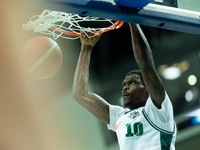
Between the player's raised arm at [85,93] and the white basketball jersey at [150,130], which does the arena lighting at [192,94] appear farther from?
the white basketball jersey at [150,130]

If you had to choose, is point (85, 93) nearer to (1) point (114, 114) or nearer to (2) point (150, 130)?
(1) point (114, 114)

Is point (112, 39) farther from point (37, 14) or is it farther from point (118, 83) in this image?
point (37, 14)

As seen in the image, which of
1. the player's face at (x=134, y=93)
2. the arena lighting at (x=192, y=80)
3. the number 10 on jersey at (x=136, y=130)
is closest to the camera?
the number 10 on jersey at (x=136, y=130)

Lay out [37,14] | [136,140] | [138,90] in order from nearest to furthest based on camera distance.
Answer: [37,14] < [136,140] < [138,90]

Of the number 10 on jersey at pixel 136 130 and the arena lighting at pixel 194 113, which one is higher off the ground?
the number 10 on jersey at pixel 136 130

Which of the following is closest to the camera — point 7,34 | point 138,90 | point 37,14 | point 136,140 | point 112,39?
point 37,14

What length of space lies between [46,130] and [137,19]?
3783 mm

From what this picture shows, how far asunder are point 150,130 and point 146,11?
822 millimetres

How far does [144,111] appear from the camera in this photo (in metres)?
2.40

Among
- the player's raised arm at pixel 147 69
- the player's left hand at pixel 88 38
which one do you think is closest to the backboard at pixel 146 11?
the player's raised arm at pixel 147 69

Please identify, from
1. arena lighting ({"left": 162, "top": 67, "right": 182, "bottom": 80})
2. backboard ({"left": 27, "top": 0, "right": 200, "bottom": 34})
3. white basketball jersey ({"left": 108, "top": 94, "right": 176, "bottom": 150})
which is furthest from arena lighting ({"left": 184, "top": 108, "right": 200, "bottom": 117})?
backboard ({"left": 27, "top": 0, "right": 200, "bottom": 34})

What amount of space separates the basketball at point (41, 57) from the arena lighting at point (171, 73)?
3.61m

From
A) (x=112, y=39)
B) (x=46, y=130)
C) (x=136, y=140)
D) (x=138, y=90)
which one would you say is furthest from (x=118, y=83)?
(x=136, y=140)

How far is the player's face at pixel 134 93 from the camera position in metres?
2.64
